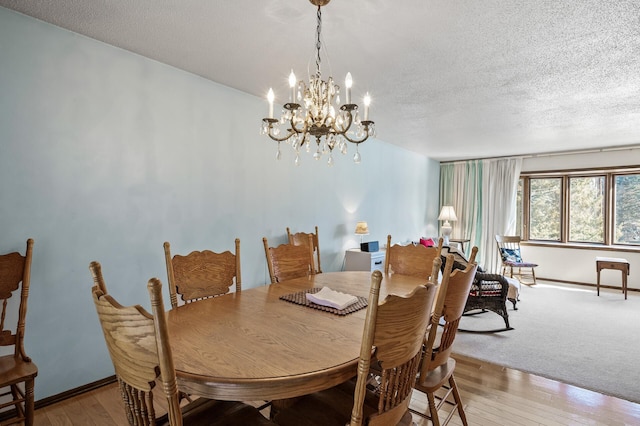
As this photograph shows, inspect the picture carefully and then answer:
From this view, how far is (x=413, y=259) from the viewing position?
2.73 m

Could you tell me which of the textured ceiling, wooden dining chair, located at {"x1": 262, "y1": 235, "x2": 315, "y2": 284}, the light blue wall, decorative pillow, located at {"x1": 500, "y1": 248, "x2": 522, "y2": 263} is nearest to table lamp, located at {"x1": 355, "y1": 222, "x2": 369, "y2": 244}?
the light blue wall

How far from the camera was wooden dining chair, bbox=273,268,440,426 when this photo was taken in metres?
1.05

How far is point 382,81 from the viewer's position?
3078 millimetres

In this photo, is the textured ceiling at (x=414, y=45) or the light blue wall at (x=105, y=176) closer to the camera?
the textured ceiling at (x=414, y=45)

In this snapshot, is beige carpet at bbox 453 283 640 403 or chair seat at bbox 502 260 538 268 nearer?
beige carpet at bbox 453 283 640 403

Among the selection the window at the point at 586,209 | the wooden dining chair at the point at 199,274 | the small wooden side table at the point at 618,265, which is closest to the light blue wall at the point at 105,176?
the wooden dining chair at the point at 199,274

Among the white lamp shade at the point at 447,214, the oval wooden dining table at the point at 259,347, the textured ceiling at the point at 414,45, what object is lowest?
the oval wooden dining table at the point at 259,347

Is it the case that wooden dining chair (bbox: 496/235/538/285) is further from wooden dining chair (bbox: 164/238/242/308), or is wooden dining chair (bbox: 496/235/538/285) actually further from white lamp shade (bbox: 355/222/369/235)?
wooden dining chair (bbox: 164/238/242/308)

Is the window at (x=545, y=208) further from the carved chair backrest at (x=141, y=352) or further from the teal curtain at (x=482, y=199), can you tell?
the carved chair backrest at (x=141, y=352)

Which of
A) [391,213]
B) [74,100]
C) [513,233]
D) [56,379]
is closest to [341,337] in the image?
[56,379]

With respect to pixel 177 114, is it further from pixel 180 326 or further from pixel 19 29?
pixel 180 326

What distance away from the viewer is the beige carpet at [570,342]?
8.96 ft

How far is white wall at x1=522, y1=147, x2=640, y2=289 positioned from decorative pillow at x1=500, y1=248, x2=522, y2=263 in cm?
67

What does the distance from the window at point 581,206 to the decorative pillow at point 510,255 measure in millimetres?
821
